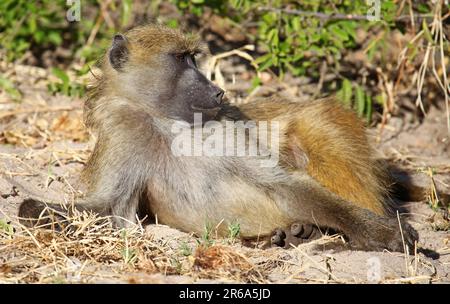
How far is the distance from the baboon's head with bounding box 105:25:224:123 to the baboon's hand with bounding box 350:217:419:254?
3.25 feet

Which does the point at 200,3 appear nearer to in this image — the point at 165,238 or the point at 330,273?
the point at 165,238

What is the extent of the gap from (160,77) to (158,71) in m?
0.04

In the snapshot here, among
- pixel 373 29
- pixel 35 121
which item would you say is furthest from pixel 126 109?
pixel 373 29

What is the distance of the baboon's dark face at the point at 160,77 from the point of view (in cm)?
409

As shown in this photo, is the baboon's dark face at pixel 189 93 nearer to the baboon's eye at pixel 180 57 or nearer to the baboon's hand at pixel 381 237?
the baboon's eye at pixel 180 57

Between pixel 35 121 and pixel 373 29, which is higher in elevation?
pixel 373 29

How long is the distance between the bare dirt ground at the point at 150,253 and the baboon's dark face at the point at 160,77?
25.8 inches

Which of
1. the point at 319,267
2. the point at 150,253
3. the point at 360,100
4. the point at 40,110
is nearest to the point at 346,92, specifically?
the point at 360,100

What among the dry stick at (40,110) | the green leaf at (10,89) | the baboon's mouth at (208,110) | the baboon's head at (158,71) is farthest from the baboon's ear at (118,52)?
the green leaf at (10,89)

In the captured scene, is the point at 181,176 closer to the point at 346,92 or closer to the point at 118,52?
the point at 118,52

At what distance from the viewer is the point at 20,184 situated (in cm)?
454

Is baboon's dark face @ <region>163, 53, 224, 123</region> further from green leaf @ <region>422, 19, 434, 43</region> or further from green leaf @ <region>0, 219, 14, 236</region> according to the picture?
green leaf @ <region>422, 19, 434, 43</region>

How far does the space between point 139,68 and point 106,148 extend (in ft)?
1.64

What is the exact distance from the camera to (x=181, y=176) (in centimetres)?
405
